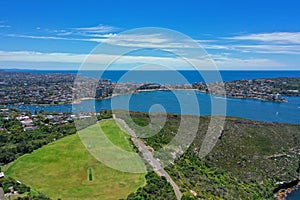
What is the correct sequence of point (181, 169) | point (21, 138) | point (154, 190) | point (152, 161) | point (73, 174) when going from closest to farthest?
point (154, 190), point (73, 174), point (152, 161), point (181, 169), point (21, 138)

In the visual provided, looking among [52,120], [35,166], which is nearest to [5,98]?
[52,120]

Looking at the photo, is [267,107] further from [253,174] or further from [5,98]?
[5,98]

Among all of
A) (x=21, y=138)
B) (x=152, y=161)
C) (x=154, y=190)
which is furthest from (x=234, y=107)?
(x=154, y=190)

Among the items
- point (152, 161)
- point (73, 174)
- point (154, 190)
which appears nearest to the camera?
point (154, 190)

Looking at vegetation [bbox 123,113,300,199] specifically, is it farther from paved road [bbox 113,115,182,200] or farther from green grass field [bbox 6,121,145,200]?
green grass field [bbox 6,121,145,200]

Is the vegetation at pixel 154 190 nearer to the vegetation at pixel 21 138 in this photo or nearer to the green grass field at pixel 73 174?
the green grass field at pixel 73 174

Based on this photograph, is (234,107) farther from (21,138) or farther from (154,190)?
(154,190)

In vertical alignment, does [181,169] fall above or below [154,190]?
below

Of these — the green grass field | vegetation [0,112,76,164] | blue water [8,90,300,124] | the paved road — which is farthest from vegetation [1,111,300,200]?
blue water [8,90,300,124]
